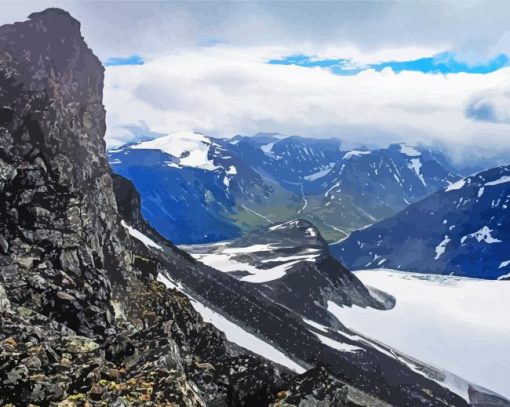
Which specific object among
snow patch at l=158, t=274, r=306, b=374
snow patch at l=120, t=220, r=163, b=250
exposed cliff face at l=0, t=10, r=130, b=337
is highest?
exposed cliff face at l=0, t=10, r=130, b=337

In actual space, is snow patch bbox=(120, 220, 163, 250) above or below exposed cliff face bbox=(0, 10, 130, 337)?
below

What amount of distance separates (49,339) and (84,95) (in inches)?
3810

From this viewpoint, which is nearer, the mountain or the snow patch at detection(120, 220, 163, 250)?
the mountain

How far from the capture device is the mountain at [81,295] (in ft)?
133

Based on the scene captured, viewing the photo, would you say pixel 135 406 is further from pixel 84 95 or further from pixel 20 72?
pixel 84 95

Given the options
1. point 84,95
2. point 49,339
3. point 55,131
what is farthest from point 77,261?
point 84,95

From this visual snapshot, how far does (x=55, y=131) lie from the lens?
101m

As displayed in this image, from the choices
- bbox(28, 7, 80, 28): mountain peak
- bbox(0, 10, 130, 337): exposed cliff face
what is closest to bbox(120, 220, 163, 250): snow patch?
bbox(0, 10, 130, 337): exposed cliff face

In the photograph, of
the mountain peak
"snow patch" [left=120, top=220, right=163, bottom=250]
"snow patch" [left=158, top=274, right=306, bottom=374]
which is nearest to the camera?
the mountain peak

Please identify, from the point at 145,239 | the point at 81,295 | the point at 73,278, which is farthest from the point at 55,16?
the point at 81,295

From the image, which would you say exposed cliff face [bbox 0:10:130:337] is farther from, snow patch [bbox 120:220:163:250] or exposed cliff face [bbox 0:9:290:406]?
snow patch [bbox 120:220:163:250]

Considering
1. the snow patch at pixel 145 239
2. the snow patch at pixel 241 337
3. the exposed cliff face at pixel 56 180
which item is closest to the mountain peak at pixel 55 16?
the exposed cliff face at pixel 56 180

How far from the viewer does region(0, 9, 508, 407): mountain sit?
1593 inches

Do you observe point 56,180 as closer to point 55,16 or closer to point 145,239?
point 55,16
